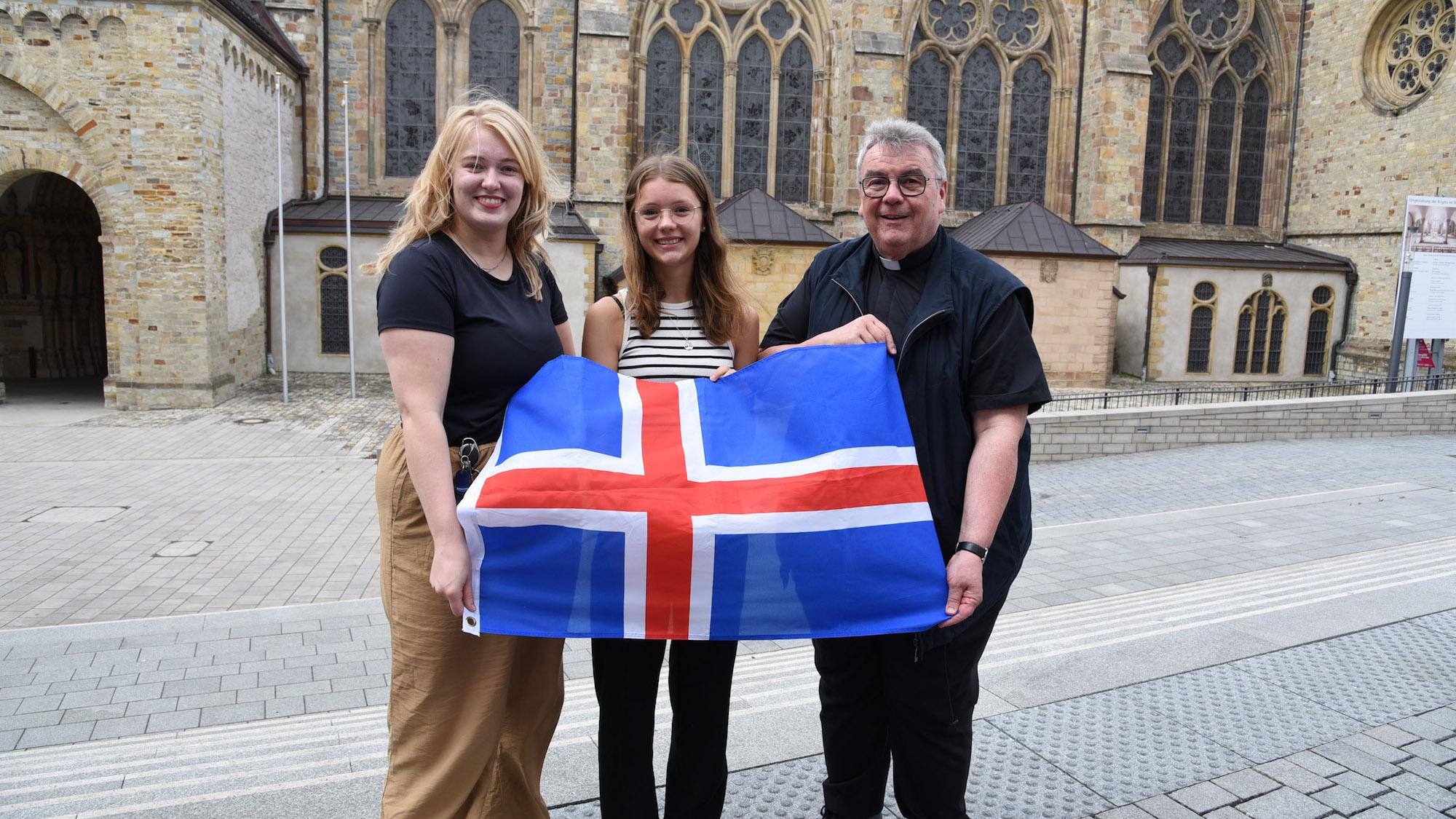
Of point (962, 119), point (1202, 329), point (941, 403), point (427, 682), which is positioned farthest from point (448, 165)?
point (1202, 329)

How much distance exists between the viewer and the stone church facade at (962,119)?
20547mm

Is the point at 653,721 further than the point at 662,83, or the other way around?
the point at 662,83

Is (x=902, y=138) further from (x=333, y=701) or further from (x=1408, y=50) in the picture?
(x=1408, y=50)

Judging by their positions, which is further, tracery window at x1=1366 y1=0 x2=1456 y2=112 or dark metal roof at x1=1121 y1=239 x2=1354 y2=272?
dark metal roof at x1=1121 y1=239 x2=1354 y2=272

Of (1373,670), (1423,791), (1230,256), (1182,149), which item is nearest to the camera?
(1423,791)

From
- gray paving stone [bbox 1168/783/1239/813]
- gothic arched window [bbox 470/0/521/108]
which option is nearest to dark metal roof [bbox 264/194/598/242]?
gothic arched window [bbox 470/0/521/108]

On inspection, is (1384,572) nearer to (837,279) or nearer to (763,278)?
(837,279)

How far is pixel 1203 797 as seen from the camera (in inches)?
128

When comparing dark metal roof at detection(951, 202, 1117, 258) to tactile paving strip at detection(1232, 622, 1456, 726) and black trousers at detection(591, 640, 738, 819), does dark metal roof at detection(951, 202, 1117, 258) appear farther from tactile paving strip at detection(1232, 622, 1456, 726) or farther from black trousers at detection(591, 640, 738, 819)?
black trousers at detection(591, 640, 738, 819)

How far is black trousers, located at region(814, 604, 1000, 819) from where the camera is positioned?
2711 mm

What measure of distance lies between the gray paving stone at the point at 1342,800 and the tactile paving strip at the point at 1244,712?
0.83 feet

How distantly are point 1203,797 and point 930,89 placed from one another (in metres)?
23.1

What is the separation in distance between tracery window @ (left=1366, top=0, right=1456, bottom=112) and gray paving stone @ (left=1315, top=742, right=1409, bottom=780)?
79.2ft

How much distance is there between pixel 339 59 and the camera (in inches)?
842
